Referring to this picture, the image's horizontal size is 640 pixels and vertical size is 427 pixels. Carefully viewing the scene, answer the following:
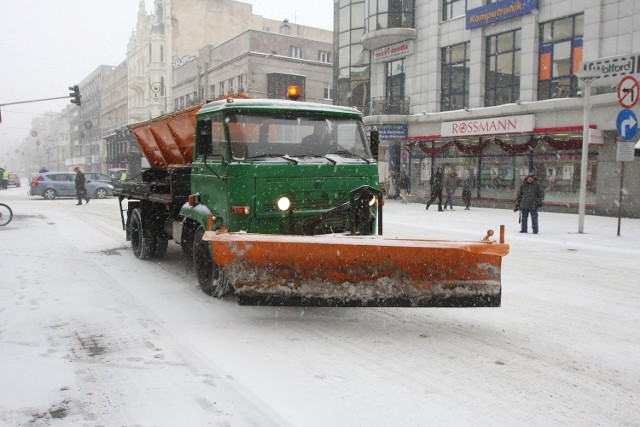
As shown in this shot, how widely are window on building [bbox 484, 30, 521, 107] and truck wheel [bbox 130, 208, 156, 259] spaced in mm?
18837

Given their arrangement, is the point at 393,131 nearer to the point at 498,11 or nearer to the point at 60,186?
the point at 498,11

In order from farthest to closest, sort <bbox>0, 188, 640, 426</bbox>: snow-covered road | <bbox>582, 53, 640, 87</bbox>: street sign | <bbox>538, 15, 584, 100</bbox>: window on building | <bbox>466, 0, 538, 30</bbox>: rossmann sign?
<bbox>466, 0, 538, 30</bbox>: rossmann sign → <bbox>538, 15, 584, 100</bbox>: window on building → <bbox>582, 53, 640, 87</bbox>: street sign → <bbox>0, 188, 640, 426</bbox>: snow-covered road

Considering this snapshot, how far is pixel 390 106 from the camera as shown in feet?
98.9

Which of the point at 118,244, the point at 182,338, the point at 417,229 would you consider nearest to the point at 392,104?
the point at 417,229

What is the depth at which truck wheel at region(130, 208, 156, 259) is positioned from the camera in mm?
9406

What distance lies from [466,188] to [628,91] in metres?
11.4

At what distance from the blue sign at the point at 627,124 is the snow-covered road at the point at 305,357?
21.3 feet

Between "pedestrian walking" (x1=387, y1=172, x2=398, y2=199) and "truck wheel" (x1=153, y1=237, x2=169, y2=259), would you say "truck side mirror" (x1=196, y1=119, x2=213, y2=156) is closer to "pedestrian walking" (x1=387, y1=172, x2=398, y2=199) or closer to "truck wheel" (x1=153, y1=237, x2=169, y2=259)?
"truck wheel" (x1=153, y1=237, x2=169, y2=259)

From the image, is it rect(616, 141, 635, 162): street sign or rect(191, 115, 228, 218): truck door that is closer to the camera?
rect(191, 115, 228, 218): truck door

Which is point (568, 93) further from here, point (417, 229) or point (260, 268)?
point (260, 268)

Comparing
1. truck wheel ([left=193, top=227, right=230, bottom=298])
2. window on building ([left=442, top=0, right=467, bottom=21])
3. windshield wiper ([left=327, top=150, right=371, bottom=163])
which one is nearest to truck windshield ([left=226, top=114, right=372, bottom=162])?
windshield wiper ([left=327, top=150, right=371, bottom=163])

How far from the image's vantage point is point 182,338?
505cm

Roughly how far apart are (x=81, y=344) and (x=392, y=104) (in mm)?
27117

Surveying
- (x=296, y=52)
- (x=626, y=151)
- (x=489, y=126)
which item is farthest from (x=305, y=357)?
(x=296, y=52)
